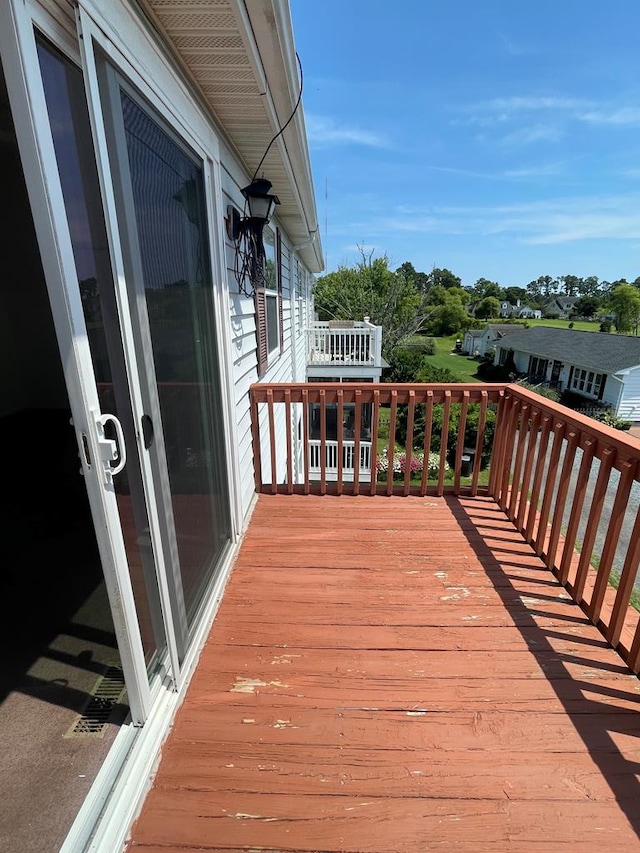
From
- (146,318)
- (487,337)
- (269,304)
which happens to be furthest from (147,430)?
→ (487,337)

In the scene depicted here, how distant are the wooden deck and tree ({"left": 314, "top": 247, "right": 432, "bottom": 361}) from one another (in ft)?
68.5

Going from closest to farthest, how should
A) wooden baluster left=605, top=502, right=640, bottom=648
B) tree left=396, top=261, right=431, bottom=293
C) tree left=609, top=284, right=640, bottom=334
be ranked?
wooden baluster left=605, top=502, right=640, bottom=648
tree left=396, top=261, right=431, bottom=293
tree left=609, top=284, right=640, bottom=334

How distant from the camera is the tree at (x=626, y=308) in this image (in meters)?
42.8

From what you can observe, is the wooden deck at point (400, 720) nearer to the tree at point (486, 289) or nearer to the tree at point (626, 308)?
the tree at point (626, 308)

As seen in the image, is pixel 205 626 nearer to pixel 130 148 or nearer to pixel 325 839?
pixel 325 839

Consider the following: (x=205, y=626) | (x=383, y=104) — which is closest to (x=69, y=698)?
(x=205, y=626)

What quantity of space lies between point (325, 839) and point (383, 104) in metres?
17.4

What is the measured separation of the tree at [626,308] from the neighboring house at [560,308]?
3103cm

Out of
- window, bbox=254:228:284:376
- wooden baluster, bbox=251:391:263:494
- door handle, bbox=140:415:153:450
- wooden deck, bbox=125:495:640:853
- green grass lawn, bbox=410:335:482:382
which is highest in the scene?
window, bbox=254:228:284:376

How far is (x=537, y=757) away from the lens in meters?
1.33

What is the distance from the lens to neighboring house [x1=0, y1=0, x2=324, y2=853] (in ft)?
3.16

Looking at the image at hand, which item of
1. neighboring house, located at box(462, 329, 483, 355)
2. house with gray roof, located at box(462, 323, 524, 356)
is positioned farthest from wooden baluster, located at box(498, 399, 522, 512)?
neighboring house, located at box(462, 329, 483, 355)

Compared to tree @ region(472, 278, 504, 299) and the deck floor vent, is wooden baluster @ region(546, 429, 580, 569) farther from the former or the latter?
tree @ region(472, 278, 504, 299)

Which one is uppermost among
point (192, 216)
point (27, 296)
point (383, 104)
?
point (383, 104)
